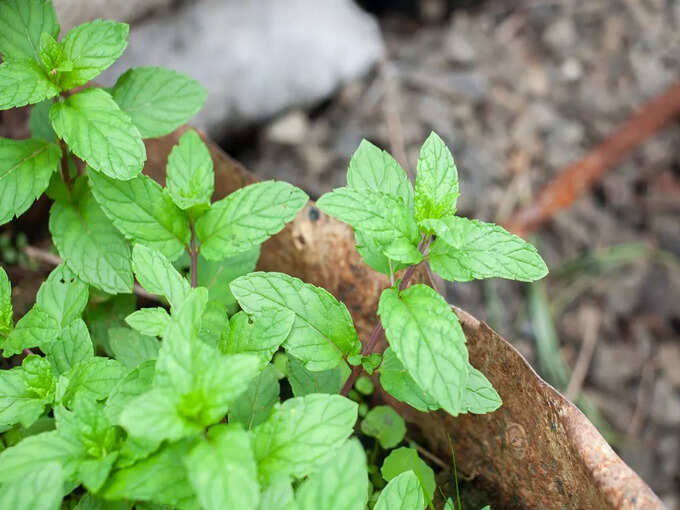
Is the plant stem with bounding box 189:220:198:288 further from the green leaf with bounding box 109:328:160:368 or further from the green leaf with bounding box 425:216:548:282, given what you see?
the green leaf with bounding box 425:216:548:282

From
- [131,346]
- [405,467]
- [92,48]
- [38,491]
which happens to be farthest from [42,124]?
[405,467]

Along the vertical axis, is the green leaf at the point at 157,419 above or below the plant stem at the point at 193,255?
above

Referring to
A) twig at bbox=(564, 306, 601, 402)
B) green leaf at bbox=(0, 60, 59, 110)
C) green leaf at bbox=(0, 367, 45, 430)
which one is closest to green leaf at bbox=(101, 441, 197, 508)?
green leaf at bbox=(0, 367, 45, 430)

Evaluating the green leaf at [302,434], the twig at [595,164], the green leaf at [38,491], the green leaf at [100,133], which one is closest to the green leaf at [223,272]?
the green leaf at [100,133]

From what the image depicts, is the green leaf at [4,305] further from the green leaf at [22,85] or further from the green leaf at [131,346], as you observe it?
the green leaf at [22,85]

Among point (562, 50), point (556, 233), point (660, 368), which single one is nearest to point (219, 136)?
point (556, 233)

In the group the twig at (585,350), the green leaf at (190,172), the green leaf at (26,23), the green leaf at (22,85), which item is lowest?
the twig at (585,350)
